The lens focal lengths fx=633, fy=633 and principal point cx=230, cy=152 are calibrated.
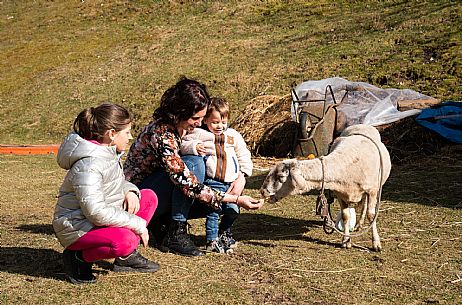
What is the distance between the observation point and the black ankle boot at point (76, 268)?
4.49 m

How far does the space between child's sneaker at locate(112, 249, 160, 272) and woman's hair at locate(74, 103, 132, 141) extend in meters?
0.96

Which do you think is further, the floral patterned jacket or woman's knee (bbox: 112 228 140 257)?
the floral patterned jacket

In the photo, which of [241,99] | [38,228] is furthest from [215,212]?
[241,99]

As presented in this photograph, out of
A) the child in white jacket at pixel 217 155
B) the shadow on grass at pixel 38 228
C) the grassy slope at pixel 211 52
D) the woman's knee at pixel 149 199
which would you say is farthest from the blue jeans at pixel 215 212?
the grassy slope at pixel 211 52

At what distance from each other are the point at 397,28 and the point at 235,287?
54.0 feet

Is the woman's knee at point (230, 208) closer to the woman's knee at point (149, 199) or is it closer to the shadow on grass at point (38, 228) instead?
the woman's knee at point (149, 199)

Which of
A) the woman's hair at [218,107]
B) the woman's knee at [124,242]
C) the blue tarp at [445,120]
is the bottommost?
the blue tarp at [445,120]

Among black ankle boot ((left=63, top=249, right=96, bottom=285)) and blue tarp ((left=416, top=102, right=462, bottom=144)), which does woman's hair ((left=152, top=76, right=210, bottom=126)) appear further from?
blue tarp ((left=416, top=102, right=462, bottom=144))

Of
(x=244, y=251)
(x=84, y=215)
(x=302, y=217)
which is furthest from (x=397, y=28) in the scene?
(x=84, y=215)

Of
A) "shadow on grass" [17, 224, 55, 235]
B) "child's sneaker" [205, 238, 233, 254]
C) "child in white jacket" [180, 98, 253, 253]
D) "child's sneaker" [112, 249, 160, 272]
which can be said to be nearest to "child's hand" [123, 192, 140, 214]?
"child's sneaker" [112, 249, 160, 272]

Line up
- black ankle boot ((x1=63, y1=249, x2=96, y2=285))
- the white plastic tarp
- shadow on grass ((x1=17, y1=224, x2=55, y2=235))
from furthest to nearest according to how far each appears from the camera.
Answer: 1. the white plastic tarp
2. shadow on grass ((x1=17, y1=224, x2=55, y2=235))
3. black ankle boot ((x1=63, y1=249, x2=96, y2=285))

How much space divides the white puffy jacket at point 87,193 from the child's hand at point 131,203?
0.16 meters

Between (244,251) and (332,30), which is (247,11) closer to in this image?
(332,30)

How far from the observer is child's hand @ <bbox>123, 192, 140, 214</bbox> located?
4.66 meters
